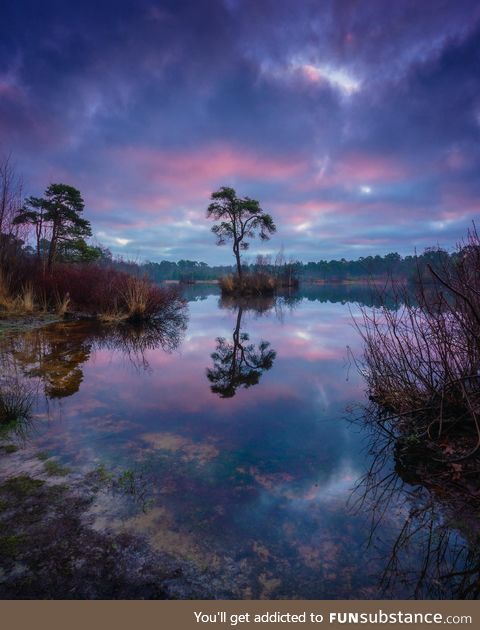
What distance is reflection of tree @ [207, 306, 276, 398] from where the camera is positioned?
5785mm

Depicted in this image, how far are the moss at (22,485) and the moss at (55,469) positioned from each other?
0.14m

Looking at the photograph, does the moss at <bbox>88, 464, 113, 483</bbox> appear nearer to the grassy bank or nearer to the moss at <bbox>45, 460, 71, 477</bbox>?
the moss at <bbox>45, 460, 71, 477</bbox>

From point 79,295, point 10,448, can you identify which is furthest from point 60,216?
point 10,448

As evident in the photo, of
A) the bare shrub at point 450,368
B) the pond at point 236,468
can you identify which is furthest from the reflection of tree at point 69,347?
the bare shrub at point 450,368

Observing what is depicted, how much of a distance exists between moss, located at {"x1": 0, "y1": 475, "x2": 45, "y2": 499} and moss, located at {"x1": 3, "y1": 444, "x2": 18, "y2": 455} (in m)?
0.58

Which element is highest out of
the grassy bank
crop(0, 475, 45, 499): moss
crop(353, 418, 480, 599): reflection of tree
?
the grassy bank

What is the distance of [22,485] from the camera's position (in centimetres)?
261

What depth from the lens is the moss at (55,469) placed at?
2.82m

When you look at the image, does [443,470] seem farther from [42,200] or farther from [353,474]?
[42,200]

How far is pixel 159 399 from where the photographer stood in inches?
196

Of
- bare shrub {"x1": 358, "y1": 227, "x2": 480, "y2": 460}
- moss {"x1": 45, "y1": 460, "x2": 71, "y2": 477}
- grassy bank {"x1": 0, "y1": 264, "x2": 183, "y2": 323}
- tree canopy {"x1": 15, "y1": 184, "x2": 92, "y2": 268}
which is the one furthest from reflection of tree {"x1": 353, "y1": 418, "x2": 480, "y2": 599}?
tree canopy {"x1": 15, "y1": 184, "x2": 92, "y2": 268}

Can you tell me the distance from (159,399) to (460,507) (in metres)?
4.02

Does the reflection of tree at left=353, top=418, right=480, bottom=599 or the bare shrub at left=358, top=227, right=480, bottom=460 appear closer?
the reflection of tree at left=353, top=418, right=480, bottom=599

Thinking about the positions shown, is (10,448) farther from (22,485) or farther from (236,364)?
(236,364)
